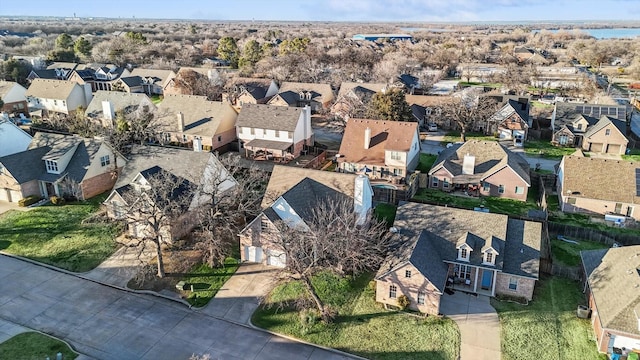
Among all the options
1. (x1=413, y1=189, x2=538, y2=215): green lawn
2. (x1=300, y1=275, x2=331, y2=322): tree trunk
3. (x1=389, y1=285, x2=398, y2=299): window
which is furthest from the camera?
(x1=413, y1=189, x2=538, y2=215): green lawn

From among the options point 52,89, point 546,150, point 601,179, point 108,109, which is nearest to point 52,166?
point 108,109

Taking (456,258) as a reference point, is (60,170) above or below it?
above

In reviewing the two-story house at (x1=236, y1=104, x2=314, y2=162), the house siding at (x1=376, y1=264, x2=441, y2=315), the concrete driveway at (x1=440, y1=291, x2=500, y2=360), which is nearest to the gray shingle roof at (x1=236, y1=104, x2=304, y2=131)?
the two-story house at (x1=236, y1=104, x2=314, y2=162)

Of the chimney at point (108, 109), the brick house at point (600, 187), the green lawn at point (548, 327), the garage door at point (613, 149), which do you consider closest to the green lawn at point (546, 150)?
the garage door at point (613, 149)

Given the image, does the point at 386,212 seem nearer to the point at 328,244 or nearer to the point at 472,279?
the point at 472,279

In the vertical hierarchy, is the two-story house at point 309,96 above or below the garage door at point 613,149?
above

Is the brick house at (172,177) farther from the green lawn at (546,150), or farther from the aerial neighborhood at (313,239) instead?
the green lawn at (546,150)

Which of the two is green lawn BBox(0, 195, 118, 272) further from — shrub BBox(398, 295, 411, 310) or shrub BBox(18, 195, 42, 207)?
shrub BBox(398, 295, 411, 310)
